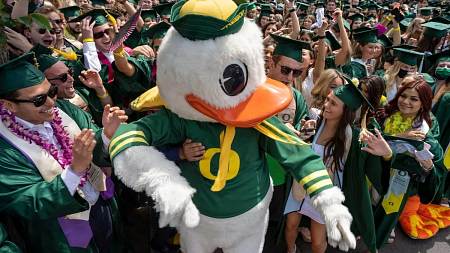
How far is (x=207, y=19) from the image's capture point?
152 cm

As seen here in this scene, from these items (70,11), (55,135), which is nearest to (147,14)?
(70,11)

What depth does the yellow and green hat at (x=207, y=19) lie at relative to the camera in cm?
153

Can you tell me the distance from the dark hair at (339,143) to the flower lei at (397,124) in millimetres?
789

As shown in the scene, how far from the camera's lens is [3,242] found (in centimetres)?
169

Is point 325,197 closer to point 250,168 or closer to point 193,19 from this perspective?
point 250,168

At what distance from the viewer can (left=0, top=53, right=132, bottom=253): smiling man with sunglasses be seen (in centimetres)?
178

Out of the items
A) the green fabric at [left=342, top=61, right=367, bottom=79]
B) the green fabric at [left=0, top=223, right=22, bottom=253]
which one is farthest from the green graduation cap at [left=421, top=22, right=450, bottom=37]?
the green fabric at [left=0, top=223, right=22, bottom=253]

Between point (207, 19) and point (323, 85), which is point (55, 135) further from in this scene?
point (323, 85)

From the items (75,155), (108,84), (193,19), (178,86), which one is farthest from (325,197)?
(108,84)

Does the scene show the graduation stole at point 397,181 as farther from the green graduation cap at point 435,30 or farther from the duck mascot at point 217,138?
the green graduation cap at point 435,30

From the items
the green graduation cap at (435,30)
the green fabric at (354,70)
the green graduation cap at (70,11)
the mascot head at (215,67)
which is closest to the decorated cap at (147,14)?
the green graduation cap at (70,11)

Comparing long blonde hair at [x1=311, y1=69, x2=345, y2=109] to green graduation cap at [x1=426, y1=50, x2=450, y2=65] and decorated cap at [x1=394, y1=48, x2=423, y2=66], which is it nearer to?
decorated cap at [x1=394, y1=48, x2=423, y2=66]

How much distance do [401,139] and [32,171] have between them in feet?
9.77

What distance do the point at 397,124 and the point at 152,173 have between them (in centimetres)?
272
